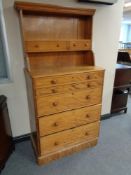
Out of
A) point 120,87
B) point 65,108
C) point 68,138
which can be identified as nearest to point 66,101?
point 65,108

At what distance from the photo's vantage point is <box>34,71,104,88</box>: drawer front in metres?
1.29

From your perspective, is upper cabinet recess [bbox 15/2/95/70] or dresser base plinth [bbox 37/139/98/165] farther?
dresser base plinth [bbox 37/139/98/165]

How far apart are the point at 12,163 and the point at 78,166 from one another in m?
0.77

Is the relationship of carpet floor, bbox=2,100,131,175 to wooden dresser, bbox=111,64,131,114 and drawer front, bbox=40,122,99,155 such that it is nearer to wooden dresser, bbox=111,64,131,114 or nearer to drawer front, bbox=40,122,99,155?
drawer front, bbox=40,122,99,155

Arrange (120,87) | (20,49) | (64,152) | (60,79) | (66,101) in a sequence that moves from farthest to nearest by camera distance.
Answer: (120,87) < (64,152) < (20,49) < (66,101) < (60,79)

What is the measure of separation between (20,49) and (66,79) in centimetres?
66

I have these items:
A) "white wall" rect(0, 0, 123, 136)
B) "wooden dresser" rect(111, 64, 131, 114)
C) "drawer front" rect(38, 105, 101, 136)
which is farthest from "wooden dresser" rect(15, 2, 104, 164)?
"wooden dresser" rect(111, 64, 131, 114)

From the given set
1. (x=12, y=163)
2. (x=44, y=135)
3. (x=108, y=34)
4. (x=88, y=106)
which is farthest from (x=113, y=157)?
(x=108, y=34)

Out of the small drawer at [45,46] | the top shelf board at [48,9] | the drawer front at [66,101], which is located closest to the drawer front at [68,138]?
the drawer front at [66,101]

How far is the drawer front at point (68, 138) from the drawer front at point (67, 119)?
0.21ft

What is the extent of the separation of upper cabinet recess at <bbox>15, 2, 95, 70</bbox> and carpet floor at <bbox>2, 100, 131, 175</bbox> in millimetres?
1104

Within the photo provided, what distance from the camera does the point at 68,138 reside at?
5.49 ft

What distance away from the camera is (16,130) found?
1.91m

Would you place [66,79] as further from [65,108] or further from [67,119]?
[67,119]
